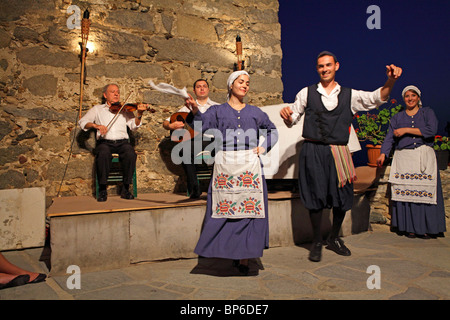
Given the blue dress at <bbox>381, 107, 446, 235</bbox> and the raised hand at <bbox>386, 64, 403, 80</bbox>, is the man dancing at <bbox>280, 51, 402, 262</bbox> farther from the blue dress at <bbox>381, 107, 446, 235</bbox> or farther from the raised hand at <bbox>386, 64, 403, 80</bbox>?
the blue dress at <bbox>381, 107, 446, 235</bbox>

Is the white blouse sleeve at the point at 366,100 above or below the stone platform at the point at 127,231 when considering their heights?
above

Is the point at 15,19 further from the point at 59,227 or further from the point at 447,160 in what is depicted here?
the point at 447,160

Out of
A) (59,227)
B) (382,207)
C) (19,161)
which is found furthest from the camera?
(382,207)

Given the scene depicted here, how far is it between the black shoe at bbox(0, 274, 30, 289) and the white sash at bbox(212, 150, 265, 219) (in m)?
1.44

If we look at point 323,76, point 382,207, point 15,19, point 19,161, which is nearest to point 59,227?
point 19,161

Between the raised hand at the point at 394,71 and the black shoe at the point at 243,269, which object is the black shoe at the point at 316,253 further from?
the raised hand at the point at 394,71

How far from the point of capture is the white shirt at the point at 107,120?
406 cm

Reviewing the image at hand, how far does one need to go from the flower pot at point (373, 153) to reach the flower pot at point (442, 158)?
5.07 ft

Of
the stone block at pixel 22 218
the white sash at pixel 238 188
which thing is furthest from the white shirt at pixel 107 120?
the white sash at pixel 238 188

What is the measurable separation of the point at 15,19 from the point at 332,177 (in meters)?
4.06

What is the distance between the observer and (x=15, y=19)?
4.19 metres

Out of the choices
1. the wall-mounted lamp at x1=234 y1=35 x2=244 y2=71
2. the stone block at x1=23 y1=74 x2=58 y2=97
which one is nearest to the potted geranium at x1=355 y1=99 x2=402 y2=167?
the wall-mounted lamp at x1=234 y1=35 x2=244 y2=71

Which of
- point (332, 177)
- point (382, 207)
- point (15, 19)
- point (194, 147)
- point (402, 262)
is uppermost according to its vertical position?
point (15, 19)

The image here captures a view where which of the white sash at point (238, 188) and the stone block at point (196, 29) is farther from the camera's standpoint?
the stone block at point (196, 29)
